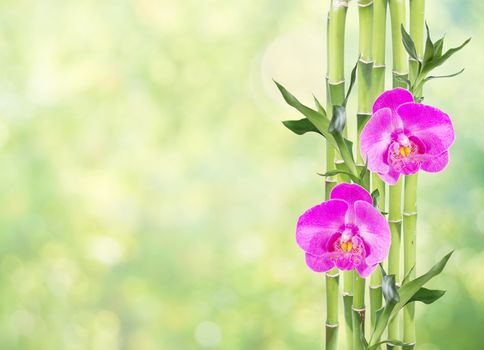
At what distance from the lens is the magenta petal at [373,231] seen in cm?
87

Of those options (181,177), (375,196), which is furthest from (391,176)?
(181,177)

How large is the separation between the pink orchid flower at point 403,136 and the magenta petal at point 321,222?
0.06 metres

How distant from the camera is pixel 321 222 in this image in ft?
2.89

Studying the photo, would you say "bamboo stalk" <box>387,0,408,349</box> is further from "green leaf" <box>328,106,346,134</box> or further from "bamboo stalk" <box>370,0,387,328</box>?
"green leaf" <box>328,106,346,134</box>

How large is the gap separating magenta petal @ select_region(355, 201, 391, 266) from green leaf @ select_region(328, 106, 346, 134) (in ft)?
0.27

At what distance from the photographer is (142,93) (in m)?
2.10

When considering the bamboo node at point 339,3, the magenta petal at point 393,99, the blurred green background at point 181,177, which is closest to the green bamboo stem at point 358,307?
the magenta petal at point 393,99

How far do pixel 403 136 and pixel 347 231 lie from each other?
12 cm

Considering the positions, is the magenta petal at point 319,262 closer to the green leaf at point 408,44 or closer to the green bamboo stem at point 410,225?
the green bamboo stem at point 410,225

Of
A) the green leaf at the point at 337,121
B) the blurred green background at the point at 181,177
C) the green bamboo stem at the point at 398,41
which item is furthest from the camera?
the blurred green background at the point at 181,177

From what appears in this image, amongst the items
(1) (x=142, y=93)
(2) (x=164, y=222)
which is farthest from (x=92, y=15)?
(2) (x=164, y=222)

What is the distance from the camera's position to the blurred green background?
206 centimetres

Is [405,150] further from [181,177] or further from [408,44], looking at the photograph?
[181,177]

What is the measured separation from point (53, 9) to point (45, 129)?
315 mm
